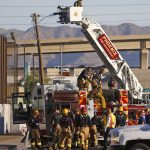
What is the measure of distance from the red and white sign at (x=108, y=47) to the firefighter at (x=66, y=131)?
26.9ft

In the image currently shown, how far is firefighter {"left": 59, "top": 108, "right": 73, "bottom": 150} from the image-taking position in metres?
26.0

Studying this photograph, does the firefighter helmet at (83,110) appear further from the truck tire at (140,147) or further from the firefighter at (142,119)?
the truck tire at (140,147)

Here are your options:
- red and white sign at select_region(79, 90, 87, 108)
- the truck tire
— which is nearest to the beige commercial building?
red and white sign at select_region(79, 90, 87, 108)

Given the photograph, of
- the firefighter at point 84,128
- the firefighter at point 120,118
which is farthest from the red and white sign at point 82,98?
the firefighter at point 84,128

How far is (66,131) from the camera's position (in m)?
26.1

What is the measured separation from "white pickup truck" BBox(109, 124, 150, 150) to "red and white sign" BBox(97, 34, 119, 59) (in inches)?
575

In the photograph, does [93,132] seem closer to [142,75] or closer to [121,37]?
[142,75]

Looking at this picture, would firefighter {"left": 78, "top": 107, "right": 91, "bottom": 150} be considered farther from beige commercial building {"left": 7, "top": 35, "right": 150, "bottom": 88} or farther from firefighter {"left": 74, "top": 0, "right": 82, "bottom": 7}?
beige commercial building {"left": 7, "top": 35, "right": 150, "bottom": 88}

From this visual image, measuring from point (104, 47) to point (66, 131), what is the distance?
861 cm

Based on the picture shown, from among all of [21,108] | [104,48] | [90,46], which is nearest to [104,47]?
[104,48]

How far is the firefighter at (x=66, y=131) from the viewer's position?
26.0m

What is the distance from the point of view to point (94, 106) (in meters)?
29.4

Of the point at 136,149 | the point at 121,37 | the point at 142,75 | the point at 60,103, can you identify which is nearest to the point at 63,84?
the point at 60,103

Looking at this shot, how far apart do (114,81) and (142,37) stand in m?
75.1
